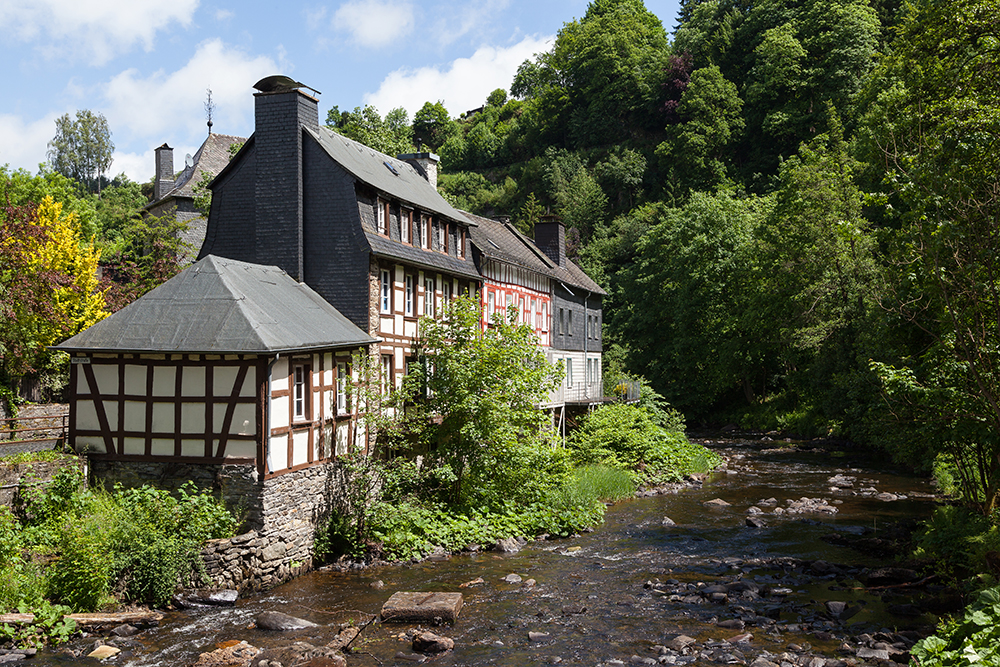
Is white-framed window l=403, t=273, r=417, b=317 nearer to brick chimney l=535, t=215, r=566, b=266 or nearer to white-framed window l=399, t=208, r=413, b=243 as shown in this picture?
white-framed window l=399, t=208, r=413, b=243

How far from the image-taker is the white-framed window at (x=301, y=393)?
16.2m

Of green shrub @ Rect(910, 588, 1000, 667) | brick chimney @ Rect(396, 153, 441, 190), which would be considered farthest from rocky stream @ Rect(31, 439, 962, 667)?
brick chimney @ Rect(396, 153, 441, 190)

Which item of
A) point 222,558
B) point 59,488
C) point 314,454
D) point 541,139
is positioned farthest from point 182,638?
point 541,139

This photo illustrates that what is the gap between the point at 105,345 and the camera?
1491cm

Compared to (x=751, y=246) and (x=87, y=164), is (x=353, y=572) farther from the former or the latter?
(x=87, y=164)

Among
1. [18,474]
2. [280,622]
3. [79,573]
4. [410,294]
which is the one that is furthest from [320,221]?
[280,622]

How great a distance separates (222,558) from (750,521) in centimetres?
1333

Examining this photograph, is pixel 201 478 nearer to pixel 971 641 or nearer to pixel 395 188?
pixel 395 188

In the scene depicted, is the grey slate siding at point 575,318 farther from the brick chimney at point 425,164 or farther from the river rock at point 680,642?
the river rock at point 680,642

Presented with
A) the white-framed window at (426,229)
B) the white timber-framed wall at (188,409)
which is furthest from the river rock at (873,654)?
the white-framed window at (426,229)

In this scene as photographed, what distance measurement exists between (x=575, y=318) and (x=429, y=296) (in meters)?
15.6

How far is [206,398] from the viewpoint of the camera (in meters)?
15.0

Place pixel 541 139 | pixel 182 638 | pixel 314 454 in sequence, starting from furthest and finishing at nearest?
1. pixel 541 139
2. pixel 314 454
3. pixel 182 638

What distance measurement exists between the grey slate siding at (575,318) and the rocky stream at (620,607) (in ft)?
47.1
